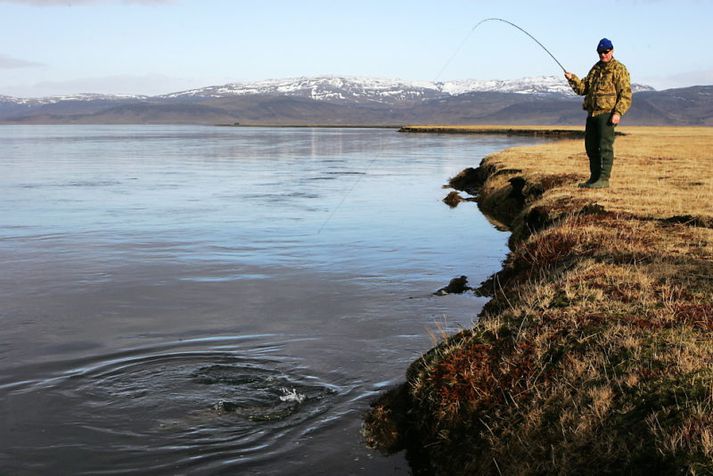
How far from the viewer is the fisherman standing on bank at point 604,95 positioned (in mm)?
16906

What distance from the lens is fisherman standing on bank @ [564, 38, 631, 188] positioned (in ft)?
55.5

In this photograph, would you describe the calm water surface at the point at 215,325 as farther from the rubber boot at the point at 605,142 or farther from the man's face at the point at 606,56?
the man's face at the point at 606,56

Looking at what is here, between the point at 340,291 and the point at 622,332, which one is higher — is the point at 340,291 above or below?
below

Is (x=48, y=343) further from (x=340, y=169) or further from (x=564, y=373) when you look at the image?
(x=340, y=169)

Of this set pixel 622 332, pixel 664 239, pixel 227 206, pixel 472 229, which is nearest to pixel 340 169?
pixel 227 206

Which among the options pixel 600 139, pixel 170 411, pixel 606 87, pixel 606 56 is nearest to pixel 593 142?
pixel 600 139

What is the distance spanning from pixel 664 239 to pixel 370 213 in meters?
14.4

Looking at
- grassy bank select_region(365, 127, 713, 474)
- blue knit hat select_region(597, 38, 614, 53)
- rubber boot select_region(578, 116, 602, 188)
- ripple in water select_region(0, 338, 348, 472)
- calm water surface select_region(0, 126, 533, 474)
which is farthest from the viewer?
rubber boot select_region(578, 116, 602, 188)

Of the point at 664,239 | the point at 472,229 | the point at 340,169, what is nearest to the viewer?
the point at 664,239

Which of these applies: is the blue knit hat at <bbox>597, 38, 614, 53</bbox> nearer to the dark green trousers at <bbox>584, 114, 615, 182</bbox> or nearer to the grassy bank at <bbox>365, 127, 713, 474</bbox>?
the dark green trousers at <bbox>584, 114, 615, 182</bbox>

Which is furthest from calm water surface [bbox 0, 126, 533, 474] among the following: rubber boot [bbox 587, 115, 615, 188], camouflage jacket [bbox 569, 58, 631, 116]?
camouflage jacket [bbox 569, 58, 631, 116]

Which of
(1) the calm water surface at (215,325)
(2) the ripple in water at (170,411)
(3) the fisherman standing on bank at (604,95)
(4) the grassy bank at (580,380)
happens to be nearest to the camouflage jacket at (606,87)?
(3) the fisherman standing on bank at (604,95)

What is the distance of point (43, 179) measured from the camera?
1479 inches

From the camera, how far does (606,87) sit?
17.0 m
